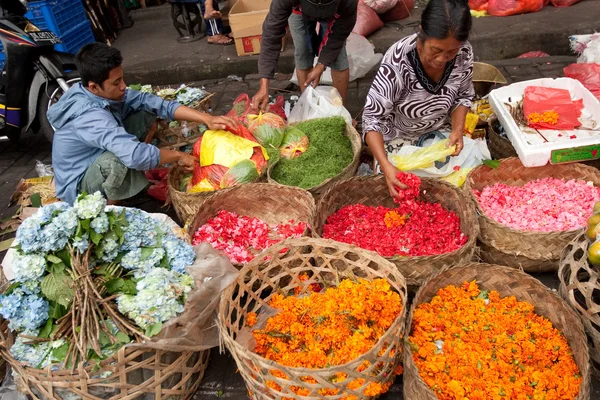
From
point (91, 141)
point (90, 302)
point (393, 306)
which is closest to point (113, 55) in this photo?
point (91, 141)

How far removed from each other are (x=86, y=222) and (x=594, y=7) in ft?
20.5

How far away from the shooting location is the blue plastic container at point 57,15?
5.35 metres

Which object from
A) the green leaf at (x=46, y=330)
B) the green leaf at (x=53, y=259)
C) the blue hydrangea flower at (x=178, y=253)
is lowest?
the green leaf at (x=46, y=330)

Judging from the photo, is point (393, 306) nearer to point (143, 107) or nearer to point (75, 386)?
point (75, 386)

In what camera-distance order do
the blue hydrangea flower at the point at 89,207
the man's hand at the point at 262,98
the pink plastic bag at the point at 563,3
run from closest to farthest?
1. the blue hydrangea flower at the point at 89,207
2. the man's hand at the point at 262,98
3. the pink plastic bag at the point at 563,3

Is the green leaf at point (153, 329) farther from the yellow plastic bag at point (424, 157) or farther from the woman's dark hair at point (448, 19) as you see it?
the woman's dark hair at point (448, 19)

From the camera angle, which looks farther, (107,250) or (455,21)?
(455,21)

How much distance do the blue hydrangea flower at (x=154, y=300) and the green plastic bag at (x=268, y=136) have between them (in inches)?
62.2

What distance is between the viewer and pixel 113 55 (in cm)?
276

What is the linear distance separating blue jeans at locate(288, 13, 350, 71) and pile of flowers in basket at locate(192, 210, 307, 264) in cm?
171

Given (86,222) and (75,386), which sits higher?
(86,222)

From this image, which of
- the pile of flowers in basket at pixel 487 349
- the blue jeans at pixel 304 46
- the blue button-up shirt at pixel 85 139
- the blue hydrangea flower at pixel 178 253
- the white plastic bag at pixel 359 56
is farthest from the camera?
the white plastic bag at pixel 359 56

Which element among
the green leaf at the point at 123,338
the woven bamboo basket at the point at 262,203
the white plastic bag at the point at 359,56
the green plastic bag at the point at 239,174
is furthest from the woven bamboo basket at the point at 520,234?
the white plastic bag at the point at 359,56

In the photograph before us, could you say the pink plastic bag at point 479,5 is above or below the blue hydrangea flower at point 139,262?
below
